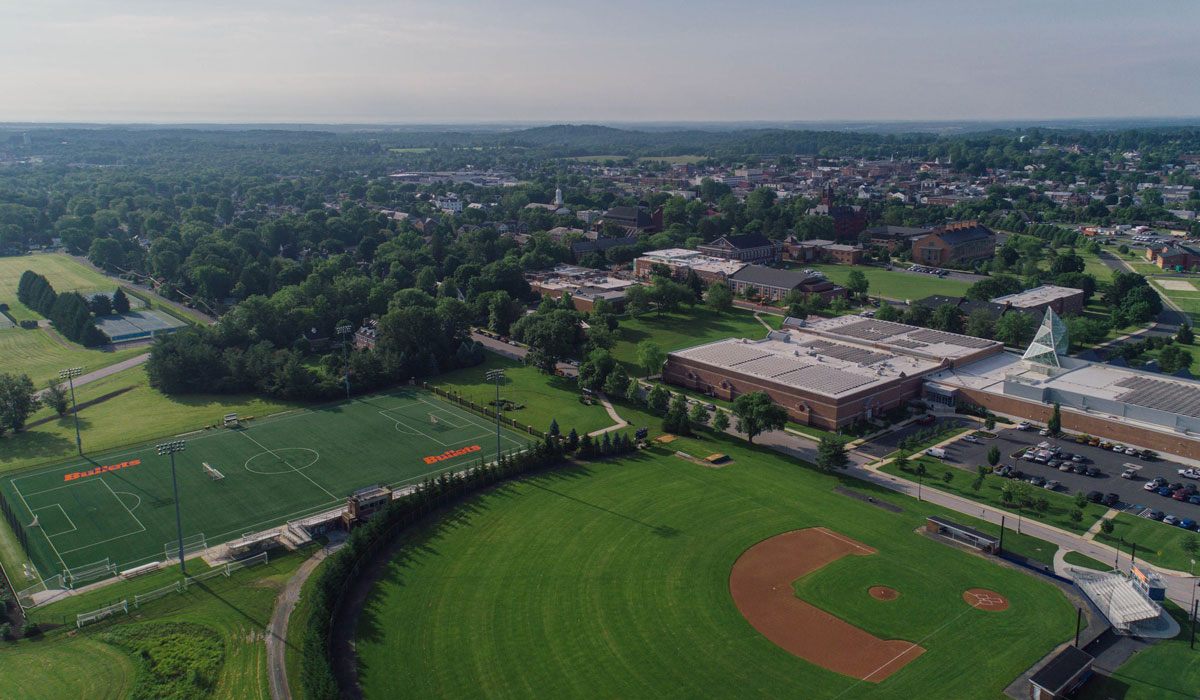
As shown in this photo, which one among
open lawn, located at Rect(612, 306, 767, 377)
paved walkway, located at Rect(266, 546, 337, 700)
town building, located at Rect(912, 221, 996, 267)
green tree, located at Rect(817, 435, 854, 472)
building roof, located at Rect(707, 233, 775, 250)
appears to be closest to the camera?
paved walkway, located at Rect(266, 546, 337, 700)

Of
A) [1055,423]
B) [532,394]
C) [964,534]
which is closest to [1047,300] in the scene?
[1055,423]

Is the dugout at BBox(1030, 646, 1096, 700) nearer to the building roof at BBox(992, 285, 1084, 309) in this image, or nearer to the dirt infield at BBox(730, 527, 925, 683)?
the dirt infield at BBox(730, 527, 925, 683)

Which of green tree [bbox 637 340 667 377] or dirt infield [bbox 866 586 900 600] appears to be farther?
green tree [bbox 637 340 667 377]

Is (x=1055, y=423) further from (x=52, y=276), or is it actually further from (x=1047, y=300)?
(x=52, y=276)

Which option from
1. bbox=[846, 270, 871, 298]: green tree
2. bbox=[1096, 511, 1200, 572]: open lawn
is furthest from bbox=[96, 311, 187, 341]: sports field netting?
bbox=[1096, 511, 1200, 572]: open lawn

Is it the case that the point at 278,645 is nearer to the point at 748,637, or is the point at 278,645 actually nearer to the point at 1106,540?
the point at 748,637

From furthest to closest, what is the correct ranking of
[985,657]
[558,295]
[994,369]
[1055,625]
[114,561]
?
[558,295], [994,369], [114,561], [1055,625], [985,657]

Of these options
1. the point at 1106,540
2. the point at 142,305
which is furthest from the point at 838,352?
the point at 142,305
